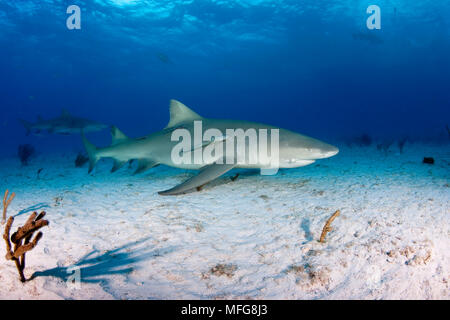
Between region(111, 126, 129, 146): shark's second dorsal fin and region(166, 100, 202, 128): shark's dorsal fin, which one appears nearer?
region(166, 100, 202, 128): shark's dorsal fin

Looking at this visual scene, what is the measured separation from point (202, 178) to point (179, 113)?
2.63 meters

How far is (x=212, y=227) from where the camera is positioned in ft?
11.4

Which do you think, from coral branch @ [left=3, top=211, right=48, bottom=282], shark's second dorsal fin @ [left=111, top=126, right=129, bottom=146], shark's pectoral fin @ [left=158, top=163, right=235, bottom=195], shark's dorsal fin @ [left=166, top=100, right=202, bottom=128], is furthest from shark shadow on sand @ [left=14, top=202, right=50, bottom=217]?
shark's dorsal fin @ [left=166, top=100, right=202, bottom=128]

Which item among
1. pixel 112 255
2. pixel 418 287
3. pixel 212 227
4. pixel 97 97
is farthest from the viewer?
pixel 97 97

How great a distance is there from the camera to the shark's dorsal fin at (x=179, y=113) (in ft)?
20.6

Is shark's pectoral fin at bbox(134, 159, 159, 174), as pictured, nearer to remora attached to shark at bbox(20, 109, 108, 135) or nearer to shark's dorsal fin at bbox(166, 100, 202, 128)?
shark's dorsal fin at bbox(166, 100, 202, 128)

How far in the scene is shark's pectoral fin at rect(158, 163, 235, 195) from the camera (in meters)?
4.16

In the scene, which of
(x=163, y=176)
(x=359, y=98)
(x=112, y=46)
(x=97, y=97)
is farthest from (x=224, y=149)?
(x=359, y=98)

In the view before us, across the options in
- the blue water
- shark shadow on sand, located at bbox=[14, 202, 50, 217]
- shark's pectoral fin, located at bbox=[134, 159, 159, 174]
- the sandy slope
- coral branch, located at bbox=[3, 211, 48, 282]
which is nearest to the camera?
coral branch, located at bbox=[3, 211, 48, 282]

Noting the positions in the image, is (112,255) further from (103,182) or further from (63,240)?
(103,182)

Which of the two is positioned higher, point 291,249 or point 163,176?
point 163,176
